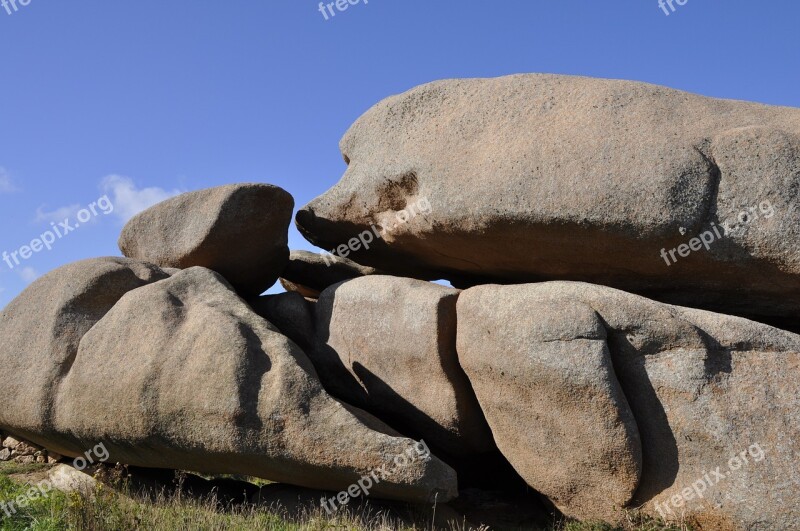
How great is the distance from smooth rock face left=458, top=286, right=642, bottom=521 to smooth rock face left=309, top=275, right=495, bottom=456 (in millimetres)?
484

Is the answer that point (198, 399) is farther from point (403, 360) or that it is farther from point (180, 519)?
point (403, 360)

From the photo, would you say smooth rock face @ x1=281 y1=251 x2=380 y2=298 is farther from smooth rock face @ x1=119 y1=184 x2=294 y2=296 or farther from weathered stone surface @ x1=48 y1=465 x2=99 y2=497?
weathered stone surface @ x1=48 y1=465 x2=99 y2=497

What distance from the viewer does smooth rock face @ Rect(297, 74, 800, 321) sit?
25.6 ft

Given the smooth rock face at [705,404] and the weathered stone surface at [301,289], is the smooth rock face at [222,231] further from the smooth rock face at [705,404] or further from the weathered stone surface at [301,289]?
the smooth rock face at [705,404]

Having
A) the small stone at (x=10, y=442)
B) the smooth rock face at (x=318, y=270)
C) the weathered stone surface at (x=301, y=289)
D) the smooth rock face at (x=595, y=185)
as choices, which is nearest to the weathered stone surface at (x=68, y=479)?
the small stone at (x=10, y=442)

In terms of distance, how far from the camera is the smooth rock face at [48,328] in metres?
8.88

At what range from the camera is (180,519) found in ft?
23.2

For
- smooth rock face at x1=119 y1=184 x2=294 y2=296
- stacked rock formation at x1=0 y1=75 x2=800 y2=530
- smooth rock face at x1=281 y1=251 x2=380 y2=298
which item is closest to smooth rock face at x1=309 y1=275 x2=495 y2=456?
stacked rock formation at x1=0 y1=75 x2=800 y2=530

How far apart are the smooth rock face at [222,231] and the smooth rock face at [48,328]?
781mm

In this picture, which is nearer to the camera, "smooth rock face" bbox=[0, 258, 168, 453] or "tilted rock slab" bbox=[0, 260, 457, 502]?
"tilted rock slab" bbox=[0, 260, 457, 502]

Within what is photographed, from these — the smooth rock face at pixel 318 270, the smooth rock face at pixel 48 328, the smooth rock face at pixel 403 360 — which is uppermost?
the smooth rock face at pixel 48 328

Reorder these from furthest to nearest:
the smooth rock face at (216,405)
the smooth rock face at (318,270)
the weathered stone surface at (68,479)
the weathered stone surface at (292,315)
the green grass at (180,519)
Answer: the smooth rock face at (318,270) → the weathered stone surface at (292,315) → the weathered stone surface at (68,479) → the smooth rock face at (216,405) → the green grass at (180,519)

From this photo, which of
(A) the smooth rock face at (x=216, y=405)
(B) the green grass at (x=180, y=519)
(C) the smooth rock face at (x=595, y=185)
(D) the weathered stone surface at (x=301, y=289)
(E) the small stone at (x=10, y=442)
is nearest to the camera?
(B) the green grass at (x=180, y=519)

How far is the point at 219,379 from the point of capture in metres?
7.77
